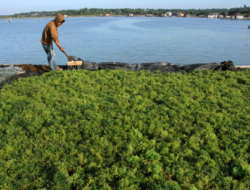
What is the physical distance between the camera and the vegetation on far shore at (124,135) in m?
3.70

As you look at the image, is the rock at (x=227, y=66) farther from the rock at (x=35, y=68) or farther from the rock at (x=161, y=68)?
the rock at (x=35, y=68)

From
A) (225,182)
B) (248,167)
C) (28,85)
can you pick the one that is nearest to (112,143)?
(225,182)

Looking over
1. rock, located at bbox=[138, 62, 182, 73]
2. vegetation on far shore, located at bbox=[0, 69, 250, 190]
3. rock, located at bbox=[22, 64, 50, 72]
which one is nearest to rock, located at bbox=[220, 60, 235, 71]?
rock, located at bbox=[138, 62, 182, 73]

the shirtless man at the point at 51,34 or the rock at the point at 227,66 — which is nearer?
the shirtless man at the point at 51,34

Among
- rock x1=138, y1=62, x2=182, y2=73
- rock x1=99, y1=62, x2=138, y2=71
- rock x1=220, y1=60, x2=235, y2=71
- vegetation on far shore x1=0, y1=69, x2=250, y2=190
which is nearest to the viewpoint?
vegetation on far shore x1=0, y1=69, x2=250, y2=190

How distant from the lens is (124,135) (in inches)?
192

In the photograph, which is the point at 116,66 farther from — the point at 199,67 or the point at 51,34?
the point at 199,67

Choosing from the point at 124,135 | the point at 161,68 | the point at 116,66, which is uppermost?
the point at 116,66

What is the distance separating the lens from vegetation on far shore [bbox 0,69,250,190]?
370 cm

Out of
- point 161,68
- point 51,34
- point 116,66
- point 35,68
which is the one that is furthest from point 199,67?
point 35,68

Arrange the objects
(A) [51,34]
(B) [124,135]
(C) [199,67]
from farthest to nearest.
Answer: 1. (C) [199,67]
2. (A) [51,34]
3. (B) [124,135]

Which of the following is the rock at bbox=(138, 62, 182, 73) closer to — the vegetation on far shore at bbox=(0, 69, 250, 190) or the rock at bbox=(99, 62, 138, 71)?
the rock at bbox=(99, 62, 138, 71)

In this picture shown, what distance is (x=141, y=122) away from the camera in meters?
5.34

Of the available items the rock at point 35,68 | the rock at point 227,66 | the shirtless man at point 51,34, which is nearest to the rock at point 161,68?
the rock at point 227,66
